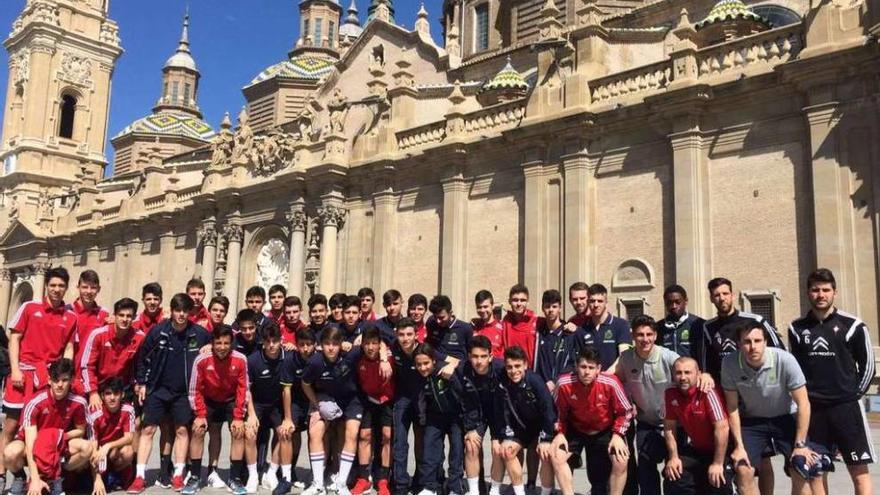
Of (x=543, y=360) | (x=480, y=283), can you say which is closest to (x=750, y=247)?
(x=480, y=283)

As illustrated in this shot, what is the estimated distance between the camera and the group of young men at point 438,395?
6.33m

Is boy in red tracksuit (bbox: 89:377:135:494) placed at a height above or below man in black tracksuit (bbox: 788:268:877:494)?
below

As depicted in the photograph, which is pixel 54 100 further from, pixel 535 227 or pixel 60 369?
pixel 60 369

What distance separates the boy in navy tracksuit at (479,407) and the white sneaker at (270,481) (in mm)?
2356

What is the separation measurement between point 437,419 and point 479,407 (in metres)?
0.49

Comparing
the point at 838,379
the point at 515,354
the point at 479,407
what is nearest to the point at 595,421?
the point at 515,354

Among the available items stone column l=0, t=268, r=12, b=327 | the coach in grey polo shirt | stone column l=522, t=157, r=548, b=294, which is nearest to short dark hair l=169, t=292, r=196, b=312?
the coach in grey polo shirt

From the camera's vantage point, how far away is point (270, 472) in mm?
9039

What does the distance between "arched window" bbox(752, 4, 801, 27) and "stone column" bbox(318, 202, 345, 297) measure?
574 inches

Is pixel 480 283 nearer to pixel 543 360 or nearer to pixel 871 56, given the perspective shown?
pixel 871 56

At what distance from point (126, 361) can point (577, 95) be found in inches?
511

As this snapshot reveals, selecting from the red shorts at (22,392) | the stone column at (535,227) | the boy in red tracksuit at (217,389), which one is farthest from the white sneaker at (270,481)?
the stone column at (535,227)

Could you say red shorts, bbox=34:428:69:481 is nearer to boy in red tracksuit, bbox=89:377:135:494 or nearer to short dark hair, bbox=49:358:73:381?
boy in red tracksuit, bbox=89:377:135:494

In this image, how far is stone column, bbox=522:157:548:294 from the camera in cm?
1881
